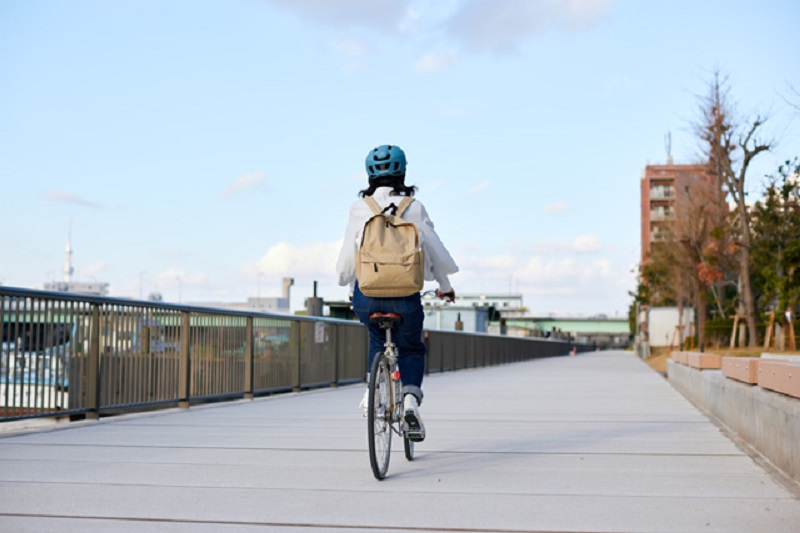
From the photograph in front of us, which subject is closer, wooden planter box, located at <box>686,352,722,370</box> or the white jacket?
the white jacket

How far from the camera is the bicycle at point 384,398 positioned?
16.5ft

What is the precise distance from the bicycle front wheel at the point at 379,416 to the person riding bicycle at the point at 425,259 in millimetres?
143

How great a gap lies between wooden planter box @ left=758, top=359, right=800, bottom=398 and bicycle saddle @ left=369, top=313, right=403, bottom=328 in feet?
6.69

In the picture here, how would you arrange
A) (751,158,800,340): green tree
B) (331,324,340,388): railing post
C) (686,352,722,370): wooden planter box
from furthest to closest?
(751,158,800,340): green tree, (331,324,340,388): railing post, (686,352,722,370): wooden planter box

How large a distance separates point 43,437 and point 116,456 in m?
1.36

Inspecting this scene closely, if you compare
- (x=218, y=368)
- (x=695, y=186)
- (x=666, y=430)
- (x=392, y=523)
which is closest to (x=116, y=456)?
(x=392, y=523)

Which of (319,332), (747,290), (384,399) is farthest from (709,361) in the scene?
(747,290)

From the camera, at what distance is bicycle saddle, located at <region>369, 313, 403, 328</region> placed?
5242 millimetres

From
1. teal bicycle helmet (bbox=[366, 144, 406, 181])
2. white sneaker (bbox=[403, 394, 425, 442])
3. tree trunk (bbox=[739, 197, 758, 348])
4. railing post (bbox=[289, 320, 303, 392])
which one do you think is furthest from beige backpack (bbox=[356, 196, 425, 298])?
tree trunk (bbox=[739, 197, 758, 348])

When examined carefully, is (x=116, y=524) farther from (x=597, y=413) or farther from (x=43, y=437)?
(x=597, y=413)

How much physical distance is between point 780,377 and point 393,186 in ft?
7.82

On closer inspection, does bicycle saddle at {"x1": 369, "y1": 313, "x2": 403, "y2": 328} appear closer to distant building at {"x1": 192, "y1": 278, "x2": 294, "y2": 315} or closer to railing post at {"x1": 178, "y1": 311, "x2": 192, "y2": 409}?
railing post at {"x1": 178, "y1": 311, "x2": 192, "y2": 409}

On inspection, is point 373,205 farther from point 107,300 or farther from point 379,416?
point 107,300

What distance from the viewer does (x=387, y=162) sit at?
18.0 feet
